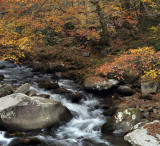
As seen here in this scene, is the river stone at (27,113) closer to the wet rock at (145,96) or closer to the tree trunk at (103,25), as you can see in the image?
the wet rock at (145,96)

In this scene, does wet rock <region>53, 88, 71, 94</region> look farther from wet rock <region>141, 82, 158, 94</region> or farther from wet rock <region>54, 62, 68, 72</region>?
wet rock <region>141, 82, 158, 94</region>

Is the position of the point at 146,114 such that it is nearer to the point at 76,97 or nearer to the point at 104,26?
the point at 76,97

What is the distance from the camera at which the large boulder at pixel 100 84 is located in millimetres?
14117

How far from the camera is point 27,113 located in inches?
362

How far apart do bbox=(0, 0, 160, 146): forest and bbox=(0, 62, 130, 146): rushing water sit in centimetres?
43

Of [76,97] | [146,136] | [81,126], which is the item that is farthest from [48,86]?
[146,136]

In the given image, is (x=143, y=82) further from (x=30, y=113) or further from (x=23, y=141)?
(x=23, y=141)

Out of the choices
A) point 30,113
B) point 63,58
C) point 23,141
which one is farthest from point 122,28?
point 23,141

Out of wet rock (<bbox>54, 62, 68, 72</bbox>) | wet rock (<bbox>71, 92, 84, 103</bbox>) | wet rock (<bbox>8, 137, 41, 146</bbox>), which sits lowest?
wet rock (<bbox>8, 137, 41, 146</bbox>)

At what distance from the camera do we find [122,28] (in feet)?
70.9

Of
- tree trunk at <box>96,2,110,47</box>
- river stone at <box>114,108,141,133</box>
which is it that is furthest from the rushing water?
tree trunk at <box>96,2,110,47</box>

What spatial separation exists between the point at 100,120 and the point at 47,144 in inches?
155

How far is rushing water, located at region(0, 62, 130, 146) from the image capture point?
8422 millimetres

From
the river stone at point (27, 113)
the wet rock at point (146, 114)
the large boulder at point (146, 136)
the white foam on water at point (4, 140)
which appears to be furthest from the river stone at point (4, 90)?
the wet rock at point (146, 114)
